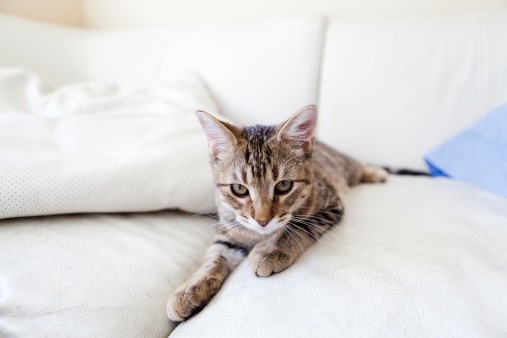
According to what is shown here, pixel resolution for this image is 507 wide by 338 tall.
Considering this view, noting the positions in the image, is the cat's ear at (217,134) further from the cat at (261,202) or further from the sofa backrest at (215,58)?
the sofa backrest at (215,58)

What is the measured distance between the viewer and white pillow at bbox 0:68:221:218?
850 millimetres

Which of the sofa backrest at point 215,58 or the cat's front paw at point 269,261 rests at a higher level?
the sofa backrest at point 215,58

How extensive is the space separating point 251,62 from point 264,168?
2.76 feet

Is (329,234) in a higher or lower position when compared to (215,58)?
lower

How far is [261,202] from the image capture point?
80 centimetres

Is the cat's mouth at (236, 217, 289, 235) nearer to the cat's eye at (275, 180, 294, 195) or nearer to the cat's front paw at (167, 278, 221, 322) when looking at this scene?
the cat's eye at (275, 180, 294, 195)

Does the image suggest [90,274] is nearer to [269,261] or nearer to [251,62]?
[269,261]

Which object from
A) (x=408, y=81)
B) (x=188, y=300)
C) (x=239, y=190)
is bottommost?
(x=188, y=300)

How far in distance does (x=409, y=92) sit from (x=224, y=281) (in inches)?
43.5

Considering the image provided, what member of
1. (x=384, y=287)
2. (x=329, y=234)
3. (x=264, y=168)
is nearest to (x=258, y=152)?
(x=264, y=168)

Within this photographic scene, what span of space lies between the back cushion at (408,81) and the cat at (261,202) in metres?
0.60

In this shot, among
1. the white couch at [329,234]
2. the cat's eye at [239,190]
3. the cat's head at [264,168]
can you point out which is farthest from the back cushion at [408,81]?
the cat's eye at [239,190]

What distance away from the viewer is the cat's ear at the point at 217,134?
82 cm

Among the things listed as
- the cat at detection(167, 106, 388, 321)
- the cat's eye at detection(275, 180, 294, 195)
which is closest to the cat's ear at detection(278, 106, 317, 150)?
the cat at detection(167, 106, 388, 321)
